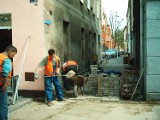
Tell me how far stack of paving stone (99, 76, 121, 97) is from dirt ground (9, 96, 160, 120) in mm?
652

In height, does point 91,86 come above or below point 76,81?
below

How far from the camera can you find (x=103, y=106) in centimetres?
933

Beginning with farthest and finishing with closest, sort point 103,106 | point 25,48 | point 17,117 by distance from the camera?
point 25,48 < point 103,106 < point 17,117

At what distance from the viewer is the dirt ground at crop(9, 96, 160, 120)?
8.05 m

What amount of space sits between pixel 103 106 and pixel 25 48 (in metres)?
3.29

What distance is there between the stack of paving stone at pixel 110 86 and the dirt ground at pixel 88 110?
0.65m

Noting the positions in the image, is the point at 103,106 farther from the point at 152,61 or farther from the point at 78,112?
the point at 152,61

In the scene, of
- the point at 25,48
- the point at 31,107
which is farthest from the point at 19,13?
the point at 31,107

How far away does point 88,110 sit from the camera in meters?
8.81

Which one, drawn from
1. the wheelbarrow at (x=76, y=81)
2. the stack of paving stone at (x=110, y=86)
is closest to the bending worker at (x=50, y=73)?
the wheelbarrow at (x=76, y=81)

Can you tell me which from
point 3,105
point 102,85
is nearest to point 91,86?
point 102,85

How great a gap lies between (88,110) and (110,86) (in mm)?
2381

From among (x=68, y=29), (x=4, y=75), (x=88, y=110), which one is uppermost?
(x=68, y=29)

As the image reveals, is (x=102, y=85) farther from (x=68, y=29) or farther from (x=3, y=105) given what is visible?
(x=3, y=105)
